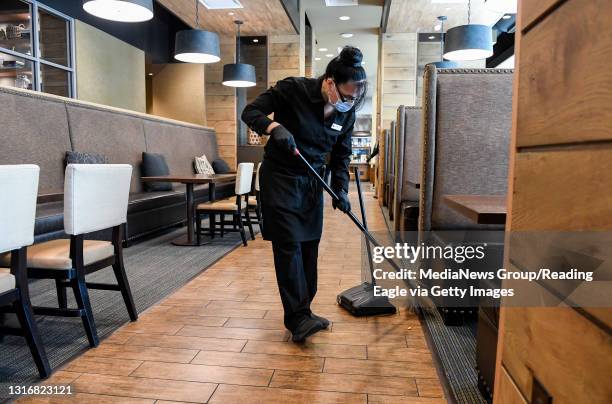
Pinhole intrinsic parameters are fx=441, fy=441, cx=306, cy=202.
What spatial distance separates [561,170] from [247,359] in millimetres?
1630

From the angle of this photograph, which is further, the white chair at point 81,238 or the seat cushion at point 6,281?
Answer: the white chair at point 81,238

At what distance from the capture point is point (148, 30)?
30.0 feet

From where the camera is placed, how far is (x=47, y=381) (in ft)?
5.85

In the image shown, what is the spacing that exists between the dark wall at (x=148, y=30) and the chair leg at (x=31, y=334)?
269 inches

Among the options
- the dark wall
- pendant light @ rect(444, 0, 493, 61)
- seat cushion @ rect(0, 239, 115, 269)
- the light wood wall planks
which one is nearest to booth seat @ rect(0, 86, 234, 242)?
seat cushion @ rect(0, 239, 115, 269)

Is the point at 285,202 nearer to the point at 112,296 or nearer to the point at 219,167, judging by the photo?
the point at 112,296

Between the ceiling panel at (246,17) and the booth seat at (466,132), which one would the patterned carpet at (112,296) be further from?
the ceiling panel at (246,17)

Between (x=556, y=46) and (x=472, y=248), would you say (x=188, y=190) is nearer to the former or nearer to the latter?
(x=472, y=248)

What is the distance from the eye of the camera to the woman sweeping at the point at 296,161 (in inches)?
80.4

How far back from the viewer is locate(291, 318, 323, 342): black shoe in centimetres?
212

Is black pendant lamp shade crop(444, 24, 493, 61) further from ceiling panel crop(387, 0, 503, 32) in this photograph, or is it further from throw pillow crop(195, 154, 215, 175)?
throw pillow crop(195, 154, 215, 175)

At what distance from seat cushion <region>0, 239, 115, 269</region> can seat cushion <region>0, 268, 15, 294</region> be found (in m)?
0.29

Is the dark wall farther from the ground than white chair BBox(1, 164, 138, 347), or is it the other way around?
the dark wall

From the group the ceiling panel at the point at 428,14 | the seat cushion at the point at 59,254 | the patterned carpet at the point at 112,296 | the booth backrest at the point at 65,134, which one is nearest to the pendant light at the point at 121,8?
the booth backrest at the point at 65,134
